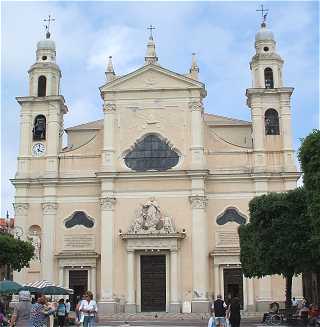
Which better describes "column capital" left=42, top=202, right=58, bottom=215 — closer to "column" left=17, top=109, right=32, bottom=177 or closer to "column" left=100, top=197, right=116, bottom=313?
"column" left=17, top=109, right=32, bottom=177

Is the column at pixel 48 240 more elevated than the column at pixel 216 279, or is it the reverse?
the column at pixel 48 240

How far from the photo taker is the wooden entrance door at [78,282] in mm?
43562

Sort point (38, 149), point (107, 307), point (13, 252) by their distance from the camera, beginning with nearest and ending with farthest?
point (13, 252) → point (107, 307) → point (38, 149)

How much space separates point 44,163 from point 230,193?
13787 millimetres

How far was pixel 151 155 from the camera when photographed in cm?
4528

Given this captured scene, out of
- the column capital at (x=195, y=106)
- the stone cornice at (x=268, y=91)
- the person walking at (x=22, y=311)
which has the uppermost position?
the stone cornice at (x=268, y=91)

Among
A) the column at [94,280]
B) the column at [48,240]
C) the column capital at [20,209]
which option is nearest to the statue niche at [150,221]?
the column at [94,280]

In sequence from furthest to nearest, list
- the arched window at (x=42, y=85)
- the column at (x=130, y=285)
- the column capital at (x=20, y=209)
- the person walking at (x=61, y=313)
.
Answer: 1. the arched window at (x=42, y=85)
2. the column capital at (x=20, y=209)
3. the column at (x=130, y=285)
4. the person walking at (x=61, y=313)

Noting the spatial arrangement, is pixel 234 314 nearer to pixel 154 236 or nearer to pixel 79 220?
pixel 154 236

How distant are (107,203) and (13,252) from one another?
8.61m

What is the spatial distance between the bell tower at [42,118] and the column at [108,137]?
3804 millimetres

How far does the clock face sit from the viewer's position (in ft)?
153

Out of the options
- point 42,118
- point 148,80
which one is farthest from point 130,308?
point 148,80

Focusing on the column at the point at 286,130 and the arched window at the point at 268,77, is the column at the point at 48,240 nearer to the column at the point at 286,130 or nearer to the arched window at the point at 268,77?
the column at the point at 286,130
